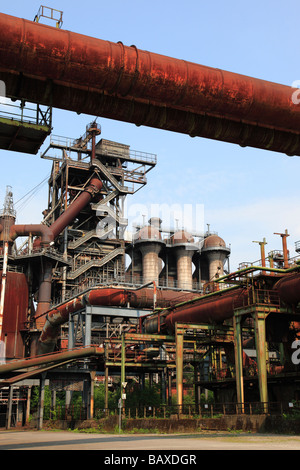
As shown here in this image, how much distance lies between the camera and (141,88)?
38.0 feet

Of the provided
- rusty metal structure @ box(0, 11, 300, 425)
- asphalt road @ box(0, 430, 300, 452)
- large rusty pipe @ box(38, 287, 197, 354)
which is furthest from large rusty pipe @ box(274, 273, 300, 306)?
large rusty pipe @ box(38, 287, 197, 354)

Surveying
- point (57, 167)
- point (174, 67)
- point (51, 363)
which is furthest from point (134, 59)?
point (57, 167)

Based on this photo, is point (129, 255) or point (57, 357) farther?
point (129, 255)

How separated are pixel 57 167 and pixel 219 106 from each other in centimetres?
5729

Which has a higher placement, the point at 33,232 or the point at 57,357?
the point at 33,232

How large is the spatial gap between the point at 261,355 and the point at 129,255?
47.4 meters

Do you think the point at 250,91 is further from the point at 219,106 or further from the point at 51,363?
the point at 51,363

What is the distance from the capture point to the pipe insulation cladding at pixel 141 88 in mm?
10742

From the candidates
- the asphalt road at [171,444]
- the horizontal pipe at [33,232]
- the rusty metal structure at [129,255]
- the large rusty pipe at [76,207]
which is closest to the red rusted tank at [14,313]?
the rusty metal structure at [129,255]

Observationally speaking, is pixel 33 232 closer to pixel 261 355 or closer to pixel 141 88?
pixel 261 355

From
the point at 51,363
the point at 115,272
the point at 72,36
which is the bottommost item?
the point at 51,363

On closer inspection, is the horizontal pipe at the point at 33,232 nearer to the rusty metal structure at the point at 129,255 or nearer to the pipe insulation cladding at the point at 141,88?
the rusty metal structure at the point at 129,255

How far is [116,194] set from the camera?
64.8 meters

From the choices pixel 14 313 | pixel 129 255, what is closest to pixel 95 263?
pixel 129 255
